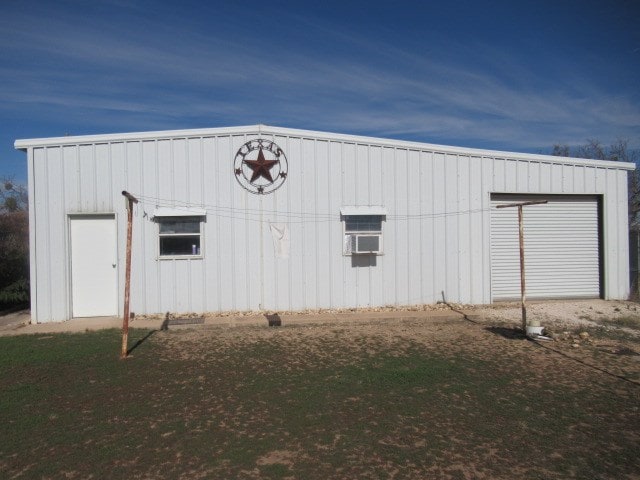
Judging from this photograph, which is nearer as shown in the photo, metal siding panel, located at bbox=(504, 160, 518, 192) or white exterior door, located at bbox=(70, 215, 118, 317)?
white exterior door, located at bbox=(70, 215, 118, 317)

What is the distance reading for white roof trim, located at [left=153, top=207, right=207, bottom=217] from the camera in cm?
989

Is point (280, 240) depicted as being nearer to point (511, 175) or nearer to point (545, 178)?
point (511, 175)

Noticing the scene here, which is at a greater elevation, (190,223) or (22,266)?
(190,223)

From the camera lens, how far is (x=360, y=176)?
35.1 ft

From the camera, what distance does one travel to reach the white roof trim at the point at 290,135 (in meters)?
9.74

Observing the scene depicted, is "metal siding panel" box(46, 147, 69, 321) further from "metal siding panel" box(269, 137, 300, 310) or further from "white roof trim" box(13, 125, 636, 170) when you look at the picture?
"metal siding panel" box(269, 137, 300, 310)

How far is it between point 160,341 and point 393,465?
524 centimetres

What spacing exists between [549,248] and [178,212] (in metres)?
8.66

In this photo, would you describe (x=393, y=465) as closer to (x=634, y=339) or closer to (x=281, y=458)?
(x=281, y=458)

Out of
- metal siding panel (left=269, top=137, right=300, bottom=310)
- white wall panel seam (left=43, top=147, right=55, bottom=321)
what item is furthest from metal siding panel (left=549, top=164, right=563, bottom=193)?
white wall panel seam (left=43, top=147, right=55, bottom=321)

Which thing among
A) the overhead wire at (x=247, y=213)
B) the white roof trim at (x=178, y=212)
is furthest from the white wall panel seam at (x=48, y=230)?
the white roof trim at (x=178, y=212)

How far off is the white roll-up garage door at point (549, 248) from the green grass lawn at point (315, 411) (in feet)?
14.1

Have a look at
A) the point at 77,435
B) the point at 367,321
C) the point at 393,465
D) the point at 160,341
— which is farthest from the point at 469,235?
the point at 77,435

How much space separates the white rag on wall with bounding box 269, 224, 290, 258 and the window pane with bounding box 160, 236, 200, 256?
A: 1.59 metres
